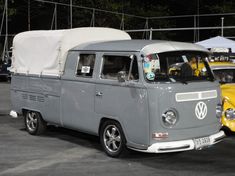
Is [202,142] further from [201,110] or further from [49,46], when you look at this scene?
[49,46]

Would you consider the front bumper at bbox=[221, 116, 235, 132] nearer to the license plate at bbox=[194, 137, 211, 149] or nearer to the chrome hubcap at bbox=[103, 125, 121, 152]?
the license plate at bbox=[194, 137, 211, 149]

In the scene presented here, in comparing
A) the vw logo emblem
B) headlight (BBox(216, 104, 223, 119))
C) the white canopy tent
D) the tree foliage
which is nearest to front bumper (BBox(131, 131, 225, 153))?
the vw logo emblem

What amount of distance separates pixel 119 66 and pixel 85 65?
2.89 feet

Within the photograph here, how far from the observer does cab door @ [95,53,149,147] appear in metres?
6.95

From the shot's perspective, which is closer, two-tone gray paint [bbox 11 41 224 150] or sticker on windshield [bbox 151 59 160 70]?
two-tone gray paint [bbox 11 41 224 150]

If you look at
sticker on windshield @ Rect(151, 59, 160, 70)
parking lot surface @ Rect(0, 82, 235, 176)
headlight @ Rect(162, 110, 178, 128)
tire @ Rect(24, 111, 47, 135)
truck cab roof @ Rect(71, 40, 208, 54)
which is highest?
truck cab roof @ Rect(71, 40, 208, 54)

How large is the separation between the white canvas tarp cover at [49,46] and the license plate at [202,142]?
2.97 meters

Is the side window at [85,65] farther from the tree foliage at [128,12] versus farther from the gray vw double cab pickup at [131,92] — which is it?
the tree foliage at [128,12]

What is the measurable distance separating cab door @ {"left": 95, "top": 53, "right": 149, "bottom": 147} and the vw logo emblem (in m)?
0.86

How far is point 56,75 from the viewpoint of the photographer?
8.80 meters

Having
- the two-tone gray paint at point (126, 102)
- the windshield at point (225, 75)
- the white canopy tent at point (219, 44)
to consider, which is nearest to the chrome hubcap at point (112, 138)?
the two-tone gray paint at point (126, 102)

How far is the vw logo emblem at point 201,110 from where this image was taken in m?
7.16

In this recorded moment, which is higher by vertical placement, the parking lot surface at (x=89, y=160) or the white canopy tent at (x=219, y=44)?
the white canopy tent at (x=219, y=44)

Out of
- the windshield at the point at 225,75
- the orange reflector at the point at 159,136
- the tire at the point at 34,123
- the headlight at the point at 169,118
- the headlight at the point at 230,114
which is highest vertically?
the windshield at the point at 225,75
